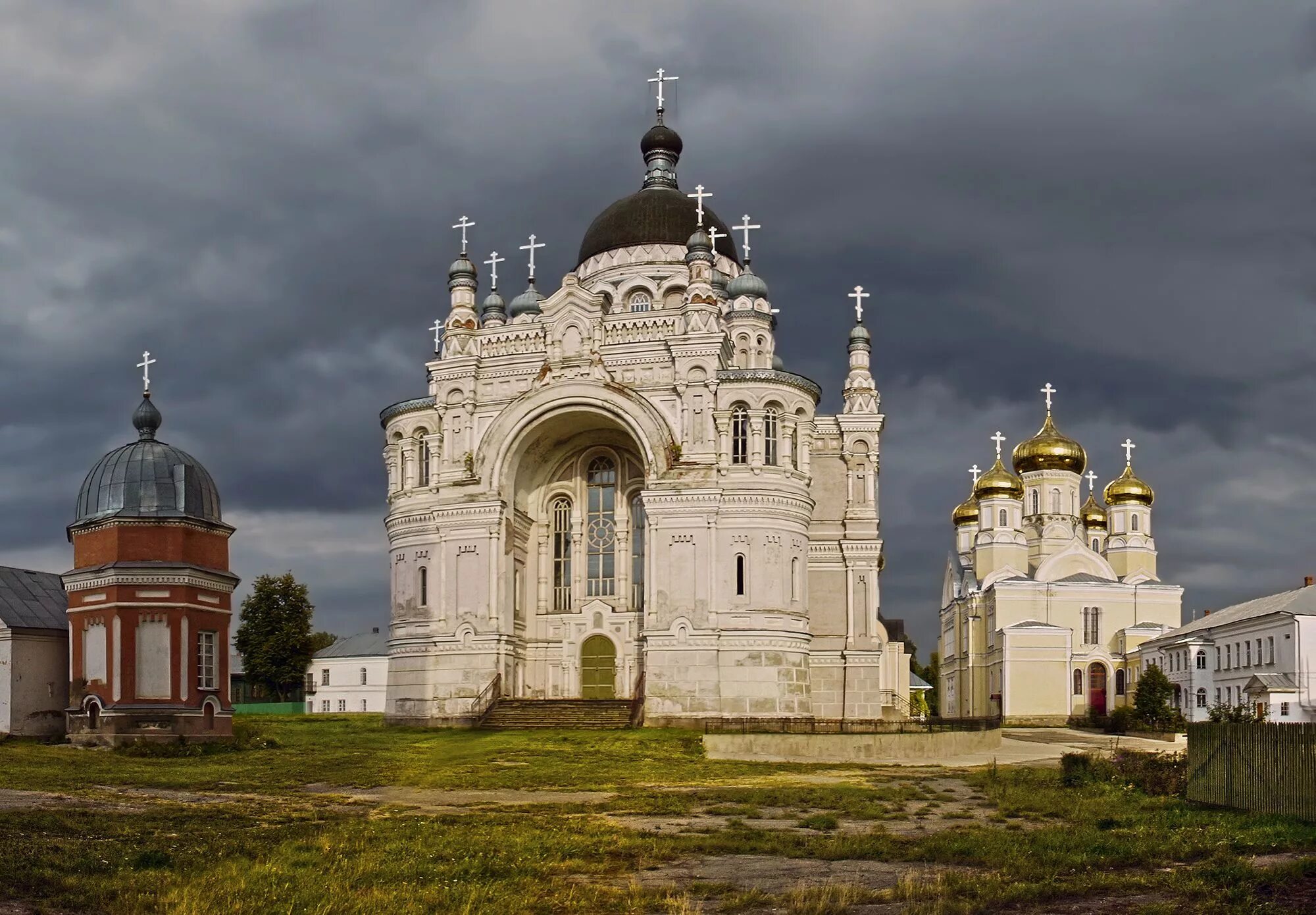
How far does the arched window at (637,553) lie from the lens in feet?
153

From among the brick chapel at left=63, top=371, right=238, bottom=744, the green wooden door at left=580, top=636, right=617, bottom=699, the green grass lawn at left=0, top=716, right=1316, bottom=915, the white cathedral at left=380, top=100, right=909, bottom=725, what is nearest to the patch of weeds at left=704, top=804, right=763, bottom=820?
the green grass lawn at left=0, top=716, right=1316, bottom=915

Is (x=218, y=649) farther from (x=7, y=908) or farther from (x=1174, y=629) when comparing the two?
Answer: (x=1174, y=629)

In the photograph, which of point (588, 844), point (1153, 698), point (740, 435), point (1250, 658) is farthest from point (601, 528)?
Result: point (588, 844)

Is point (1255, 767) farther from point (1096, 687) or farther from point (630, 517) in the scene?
point (1096, 687)

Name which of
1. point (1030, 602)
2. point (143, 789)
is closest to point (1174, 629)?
point (1030, 602)

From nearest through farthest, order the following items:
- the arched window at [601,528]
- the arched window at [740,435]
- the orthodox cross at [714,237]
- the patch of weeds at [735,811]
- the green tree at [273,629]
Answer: the patch of weeds at [735,811], the arched window at [740,435], the arched window at [601,528], the orthodox cross at [714,237], the green tree at [273,629]

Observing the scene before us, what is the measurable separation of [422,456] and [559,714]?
1044 cm

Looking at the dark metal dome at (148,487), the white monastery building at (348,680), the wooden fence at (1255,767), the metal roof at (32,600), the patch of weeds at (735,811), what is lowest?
the white monastery building at (348,680)

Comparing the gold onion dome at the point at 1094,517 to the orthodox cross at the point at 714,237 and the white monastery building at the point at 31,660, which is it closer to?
the orthodox cross at the point at 714,237

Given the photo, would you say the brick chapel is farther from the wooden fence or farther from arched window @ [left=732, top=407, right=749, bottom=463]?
the wooden fence

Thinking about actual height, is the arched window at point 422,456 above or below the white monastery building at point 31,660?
above

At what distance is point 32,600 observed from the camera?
36.5 metres

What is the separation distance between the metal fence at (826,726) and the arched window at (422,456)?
1285 cm

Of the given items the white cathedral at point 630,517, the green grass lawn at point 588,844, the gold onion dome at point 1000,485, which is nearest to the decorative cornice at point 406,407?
the white cathedral at point 630,517
